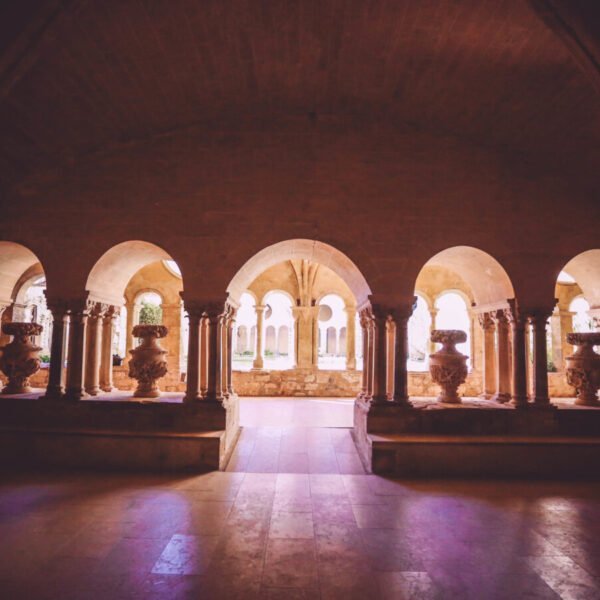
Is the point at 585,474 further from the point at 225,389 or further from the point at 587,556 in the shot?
the point at 225,389

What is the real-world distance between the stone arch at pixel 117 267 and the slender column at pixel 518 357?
201 inches

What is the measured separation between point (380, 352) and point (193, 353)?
8.85 feet

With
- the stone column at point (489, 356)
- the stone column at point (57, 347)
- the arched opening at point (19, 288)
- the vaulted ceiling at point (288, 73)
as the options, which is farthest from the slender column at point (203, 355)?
the stone column at point (489, 356)

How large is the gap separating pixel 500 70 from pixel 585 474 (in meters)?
5.03

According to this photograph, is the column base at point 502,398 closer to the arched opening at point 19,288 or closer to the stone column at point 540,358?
the stone column at point 540,358

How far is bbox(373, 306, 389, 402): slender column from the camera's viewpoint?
20.1 ft

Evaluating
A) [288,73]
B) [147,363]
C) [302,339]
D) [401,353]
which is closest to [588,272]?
[401,353]

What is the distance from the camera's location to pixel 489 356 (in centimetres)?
739

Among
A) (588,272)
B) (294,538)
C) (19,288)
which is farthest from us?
(19,288)

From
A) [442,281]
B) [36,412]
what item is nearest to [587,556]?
[36,412]

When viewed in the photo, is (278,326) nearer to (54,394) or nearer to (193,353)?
(193,353)

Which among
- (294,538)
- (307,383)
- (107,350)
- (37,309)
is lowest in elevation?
(294,538)

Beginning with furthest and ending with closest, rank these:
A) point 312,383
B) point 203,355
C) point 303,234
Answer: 1. point 312,383
2. point 203,355
3. point 303,234

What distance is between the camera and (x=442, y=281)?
12445 millimetres
